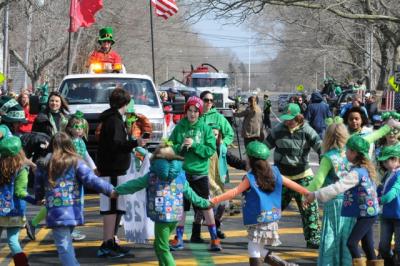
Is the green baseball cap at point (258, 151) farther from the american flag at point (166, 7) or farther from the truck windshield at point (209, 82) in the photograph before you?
the truck windshield at point (209, 82)

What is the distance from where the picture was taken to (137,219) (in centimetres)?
965

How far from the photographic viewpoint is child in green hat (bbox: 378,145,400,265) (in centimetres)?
807

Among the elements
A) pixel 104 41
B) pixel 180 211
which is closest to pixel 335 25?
pixel 104 41

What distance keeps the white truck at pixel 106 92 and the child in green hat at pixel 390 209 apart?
7.19 m

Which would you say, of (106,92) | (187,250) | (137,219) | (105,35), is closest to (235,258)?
(187,250)

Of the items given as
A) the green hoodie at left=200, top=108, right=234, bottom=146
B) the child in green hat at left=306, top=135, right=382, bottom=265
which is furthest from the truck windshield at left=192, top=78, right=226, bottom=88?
the child in green hat at left=306, top=135, right=382, bottom=265

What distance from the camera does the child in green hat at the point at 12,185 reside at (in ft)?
25.5

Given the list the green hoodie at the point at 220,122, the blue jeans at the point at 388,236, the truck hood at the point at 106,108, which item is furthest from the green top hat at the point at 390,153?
the truck hood at the point at 106,108

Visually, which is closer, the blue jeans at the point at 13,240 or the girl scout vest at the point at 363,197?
the girl scout vest at the point at 363,197

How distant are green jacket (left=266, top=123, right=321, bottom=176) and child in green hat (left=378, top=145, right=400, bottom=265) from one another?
1610 millimetres

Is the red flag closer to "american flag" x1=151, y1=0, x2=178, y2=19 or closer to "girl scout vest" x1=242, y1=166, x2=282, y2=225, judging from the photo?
"american flag" x1=151, y1=0, x2=178, y2=19

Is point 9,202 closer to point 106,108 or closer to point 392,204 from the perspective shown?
point 392,204

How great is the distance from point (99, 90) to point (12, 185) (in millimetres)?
7602

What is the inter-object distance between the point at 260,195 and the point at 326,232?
97 centimetres
